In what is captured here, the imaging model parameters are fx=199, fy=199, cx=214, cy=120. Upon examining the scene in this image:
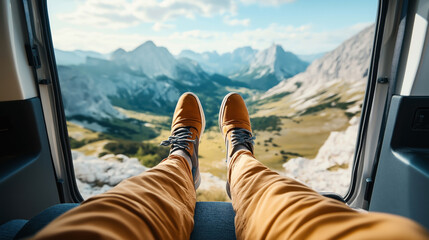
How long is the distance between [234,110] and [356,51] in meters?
1.83

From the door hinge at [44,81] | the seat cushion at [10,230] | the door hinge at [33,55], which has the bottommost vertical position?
the seat cushion at [10,230]

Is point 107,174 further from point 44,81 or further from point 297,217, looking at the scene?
point 297,217

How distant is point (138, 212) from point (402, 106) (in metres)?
0.77

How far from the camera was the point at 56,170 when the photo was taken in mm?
844

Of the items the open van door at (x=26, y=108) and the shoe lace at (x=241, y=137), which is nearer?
the open van door at (x=26, y=108)

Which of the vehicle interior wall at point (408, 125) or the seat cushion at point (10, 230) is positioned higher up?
the vehicle interior wall at point (408, 125)

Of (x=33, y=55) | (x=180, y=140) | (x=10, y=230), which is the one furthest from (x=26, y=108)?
(x=180, y=140)

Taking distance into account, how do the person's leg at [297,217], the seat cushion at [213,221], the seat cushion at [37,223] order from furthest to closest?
the seat cushion at [213,221] < the seat cushion at [37,223] < the person's leg at [297,217]

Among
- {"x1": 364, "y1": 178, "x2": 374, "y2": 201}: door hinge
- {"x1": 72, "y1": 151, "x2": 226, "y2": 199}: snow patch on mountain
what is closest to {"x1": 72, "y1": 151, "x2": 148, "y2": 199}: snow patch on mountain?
{"x1": 72, "y1": 151, "x2": 226, "y2": 199}: snow patch on mountain

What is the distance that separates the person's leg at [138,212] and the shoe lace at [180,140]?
0.26m

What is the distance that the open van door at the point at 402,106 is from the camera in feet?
1.76

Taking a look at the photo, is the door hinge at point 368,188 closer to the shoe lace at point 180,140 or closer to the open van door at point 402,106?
the open van door at point 402,106

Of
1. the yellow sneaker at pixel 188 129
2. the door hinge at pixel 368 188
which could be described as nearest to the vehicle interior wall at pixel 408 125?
the door hinge at pixel 368 188

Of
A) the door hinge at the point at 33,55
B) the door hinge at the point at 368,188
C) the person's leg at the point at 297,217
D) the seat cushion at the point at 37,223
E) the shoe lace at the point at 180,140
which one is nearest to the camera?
the person's leg at the point at 297,217
